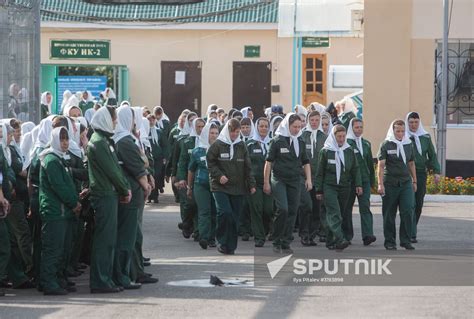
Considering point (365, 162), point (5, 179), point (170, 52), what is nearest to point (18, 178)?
point (5, 179)

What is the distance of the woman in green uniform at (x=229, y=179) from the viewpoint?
16.3 meters

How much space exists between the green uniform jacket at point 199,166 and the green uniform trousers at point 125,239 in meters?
3.91

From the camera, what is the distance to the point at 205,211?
17078mm

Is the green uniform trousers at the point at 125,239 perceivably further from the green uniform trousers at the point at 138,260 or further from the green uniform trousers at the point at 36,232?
the green uniform trousers at the point at 36,232

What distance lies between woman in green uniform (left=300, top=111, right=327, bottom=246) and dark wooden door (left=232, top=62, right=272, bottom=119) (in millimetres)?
23491

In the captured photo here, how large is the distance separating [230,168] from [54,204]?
4.07 meters

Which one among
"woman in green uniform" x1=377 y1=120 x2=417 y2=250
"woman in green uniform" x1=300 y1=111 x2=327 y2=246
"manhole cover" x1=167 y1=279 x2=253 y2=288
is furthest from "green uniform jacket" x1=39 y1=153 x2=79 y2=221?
"woman in green uniform" x1=300 y1=111 x2=327 y2=246

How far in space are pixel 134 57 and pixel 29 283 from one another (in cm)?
2961

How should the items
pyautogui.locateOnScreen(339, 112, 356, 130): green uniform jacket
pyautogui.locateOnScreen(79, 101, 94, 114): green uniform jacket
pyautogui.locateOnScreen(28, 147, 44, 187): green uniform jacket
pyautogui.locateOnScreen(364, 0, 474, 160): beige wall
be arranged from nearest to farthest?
pyautogui.locateOnScreen(28, 147, 44, 187): green uniform jacket, pyautogui.locateOnScreen(339, 112, 356, 130): green uniform jacket, pyautogui.locateOnScreen(364, 0, 474, 160): beige wall, pyautogui.locateOnScreen(79, 101, 94, 114): green uniform jacket

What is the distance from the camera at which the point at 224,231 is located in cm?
1628

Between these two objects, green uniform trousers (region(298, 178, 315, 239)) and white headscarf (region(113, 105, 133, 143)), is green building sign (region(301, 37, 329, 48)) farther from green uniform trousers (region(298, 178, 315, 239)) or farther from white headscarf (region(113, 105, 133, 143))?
white headscarf (region(113, 105, 133, 143))

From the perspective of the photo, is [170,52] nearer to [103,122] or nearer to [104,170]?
[103,122]

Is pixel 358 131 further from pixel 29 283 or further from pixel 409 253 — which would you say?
pixel 29 283

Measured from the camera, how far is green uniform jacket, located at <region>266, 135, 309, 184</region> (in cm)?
1644
